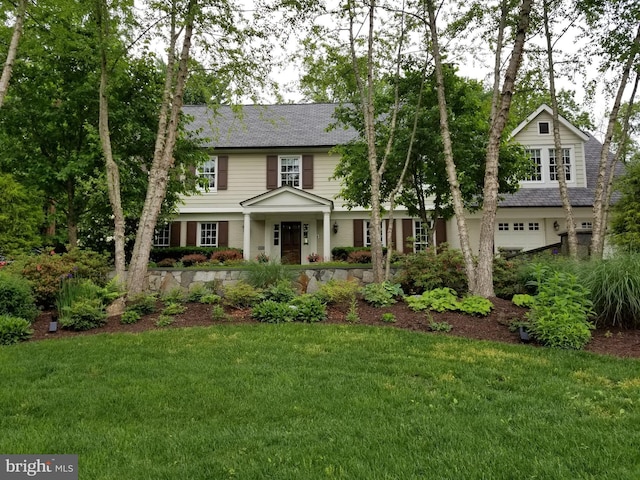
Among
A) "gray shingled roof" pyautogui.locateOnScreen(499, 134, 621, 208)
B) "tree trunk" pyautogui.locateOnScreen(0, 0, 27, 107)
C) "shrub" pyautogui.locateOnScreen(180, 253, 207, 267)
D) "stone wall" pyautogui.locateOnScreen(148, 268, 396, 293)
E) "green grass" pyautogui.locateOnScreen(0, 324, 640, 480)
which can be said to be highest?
"tree trunk" pyautogui.locateOnScreen(0, 0, 27, 107)

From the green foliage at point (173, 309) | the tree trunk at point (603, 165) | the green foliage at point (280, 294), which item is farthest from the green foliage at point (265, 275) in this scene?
the tree trunk at point (603, 165)

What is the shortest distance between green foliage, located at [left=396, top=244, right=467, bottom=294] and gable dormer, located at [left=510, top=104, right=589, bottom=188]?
9.22 m

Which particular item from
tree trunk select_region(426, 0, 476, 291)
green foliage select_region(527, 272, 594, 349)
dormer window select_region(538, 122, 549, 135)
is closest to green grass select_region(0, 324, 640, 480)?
green foliage select_region(527, 272, 594, 349)

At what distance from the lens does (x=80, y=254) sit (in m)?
8.02

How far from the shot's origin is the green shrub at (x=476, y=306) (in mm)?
6121

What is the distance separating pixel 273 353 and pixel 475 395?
6.94 feet

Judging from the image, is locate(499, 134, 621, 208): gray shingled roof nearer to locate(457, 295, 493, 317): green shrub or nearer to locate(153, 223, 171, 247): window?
locate(457, 295, 493, 317): green shrub

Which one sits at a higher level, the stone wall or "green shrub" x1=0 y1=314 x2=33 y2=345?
the stone wall

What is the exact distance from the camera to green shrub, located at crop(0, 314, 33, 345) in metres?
5.29

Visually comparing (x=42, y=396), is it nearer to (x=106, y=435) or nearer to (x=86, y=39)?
(x=106, y=435)

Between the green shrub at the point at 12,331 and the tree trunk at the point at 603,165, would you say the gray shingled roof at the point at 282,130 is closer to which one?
the tree trunk at the point at 603,165

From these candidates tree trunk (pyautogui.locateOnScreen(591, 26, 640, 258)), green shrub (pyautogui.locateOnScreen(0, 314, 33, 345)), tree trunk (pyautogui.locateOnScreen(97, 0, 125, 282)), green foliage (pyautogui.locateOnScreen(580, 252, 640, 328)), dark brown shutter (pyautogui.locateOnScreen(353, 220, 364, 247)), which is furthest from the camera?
dark brown shutter (pyautogui.locateOnScreen(353, 220, 364, 247))

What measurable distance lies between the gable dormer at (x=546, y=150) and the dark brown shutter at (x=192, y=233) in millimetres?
12021

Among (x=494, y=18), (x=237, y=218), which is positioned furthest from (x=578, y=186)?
(x=237, y=218)
